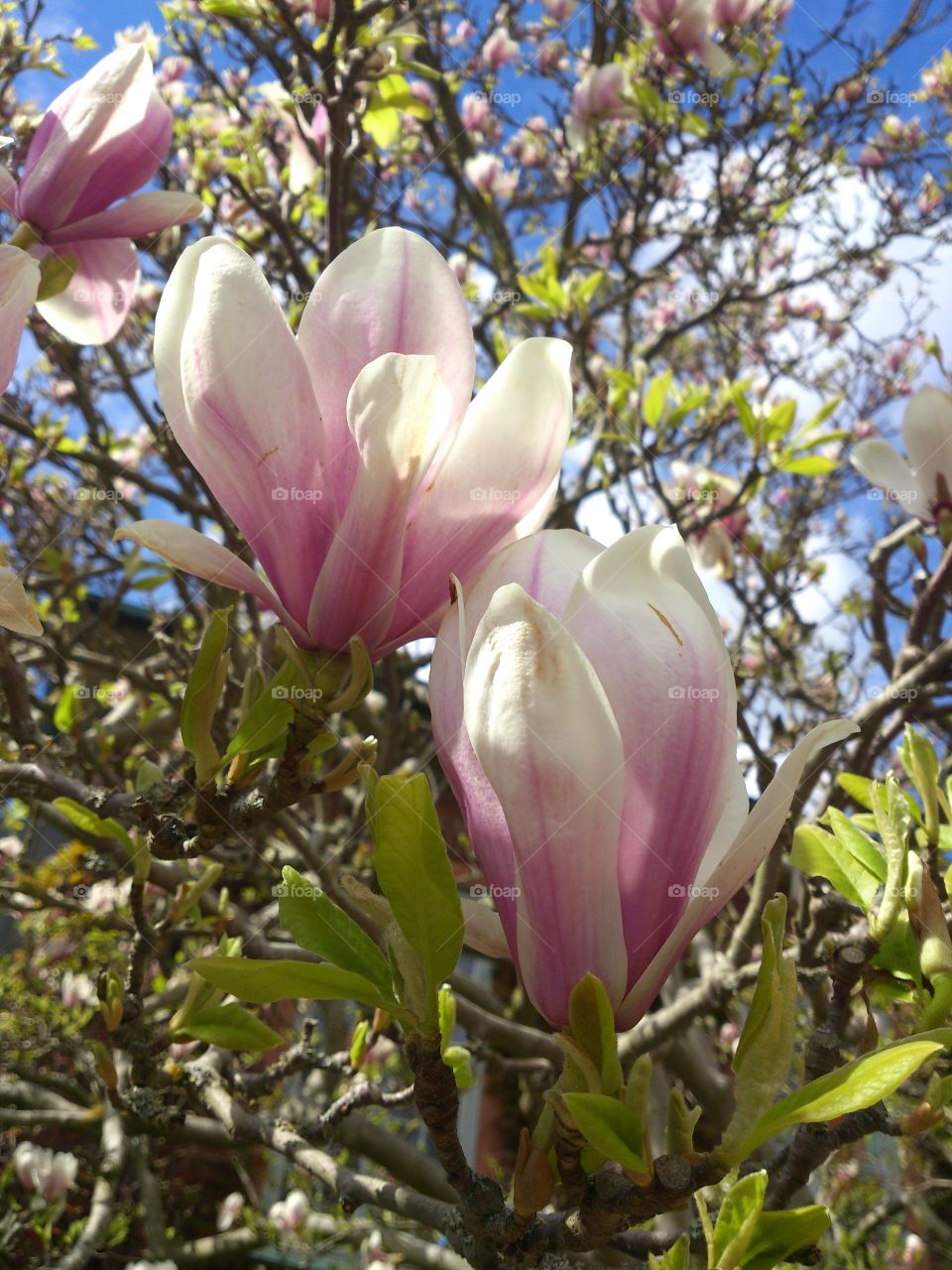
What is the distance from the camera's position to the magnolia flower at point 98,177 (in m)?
1.13

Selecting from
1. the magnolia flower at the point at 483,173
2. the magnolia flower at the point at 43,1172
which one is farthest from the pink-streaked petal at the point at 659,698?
the magnolia flower at the point at 43,1172

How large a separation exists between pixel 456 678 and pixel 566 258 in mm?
3281

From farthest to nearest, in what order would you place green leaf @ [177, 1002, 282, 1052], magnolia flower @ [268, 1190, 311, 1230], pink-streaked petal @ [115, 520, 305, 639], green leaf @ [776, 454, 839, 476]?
magnolia flower @ [268, 1190, 311, 1230] → green leaf @ [776, 454, 839, 476] → green leaf @ [177, 1002, 282, 1052] → pink-streaked petal @ [115, 520, 305, 639]

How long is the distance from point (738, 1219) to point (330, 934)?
0.29 m

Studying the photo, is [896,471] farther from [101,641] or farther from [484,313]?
[101,641]

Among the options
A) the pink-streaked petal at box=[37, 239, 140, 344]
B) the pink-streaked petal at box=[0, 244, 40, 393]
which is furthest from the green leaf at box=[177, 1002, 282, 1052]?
the pink-streaked petal at box=[37, 239, 140, 344]

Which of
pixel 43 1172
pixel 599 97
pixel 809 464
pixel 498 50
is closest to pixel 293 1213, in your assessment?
pixel 43 1172

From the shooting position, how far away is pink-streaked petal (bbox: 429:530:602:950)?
1.95 ft

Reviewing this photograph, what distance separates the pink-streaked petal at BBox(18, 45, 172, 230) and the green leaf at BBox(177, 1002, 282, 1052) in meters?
0.89

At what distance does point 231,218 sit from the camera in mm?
2496

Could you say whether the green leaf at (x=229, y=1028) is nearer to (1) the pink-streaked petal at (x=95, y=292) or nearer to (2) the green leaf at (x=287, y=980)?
(2) the green leaf at (x=287, y=980)

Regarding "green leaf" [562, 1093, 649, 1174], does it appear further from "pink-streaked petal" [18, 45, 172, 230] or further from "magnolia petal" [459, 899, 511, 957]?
"pink-streaked petal" [18, 45, 172, 230]

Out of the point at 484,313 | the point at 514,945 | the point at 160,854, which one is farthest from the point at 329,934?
the point at 484,313

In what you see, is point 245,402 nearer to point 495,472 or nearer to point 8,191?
point 495,472
